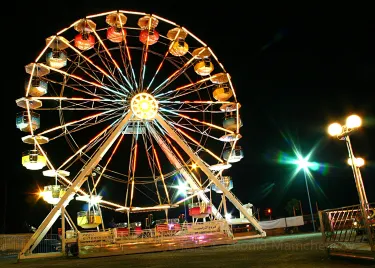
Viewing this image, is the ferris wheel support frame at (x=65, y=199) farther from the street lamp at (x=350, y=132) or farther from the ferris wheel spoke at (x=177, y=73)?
the street lamp at (x=350, y=132)

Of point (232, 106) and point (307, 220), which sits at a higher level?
point (232, 106)

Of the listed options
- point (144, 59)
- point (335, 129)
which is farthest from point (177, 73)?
point (335, 129)

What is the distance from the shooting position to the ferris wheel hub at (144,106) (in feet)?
59.0

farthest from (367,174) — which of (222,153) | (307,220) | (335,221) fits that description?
(335,221)

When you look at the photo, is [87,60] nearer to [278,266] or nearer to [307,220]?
[278,266]

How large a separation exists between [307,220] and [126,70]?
22.1 meters

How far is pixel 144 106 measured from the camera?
1812cm

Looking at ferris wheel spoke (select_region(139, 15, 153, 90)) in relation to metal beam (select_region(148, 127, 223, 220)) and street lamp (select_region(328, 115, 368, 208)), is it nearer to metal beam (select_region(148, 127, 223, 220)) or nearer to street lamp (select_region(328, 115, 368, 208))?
metal beam (select_region(148, 127, 223, 220))

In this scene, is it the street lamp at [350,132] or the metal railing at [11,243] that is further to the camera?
the metal railing at [11,243]

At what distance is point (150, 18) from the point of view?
19.3 metres

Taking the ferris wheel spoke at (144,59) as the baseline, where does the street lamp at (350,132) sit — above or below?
below

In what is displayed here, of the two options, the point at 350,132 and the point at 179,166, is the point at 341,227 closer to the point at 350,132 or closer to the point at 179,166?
the point at 350,132

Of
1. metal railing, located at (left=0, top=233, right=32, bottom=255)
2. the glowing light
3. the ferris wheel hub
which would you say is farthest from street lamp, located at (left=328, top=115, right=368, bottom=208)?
metal railing, located at (left=0, top=233, right=32, bottom=255)

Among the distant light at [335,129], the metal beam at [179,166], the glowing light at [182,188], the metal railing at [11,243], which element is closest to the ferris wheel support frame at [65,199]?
the metal beam at [179,166]
